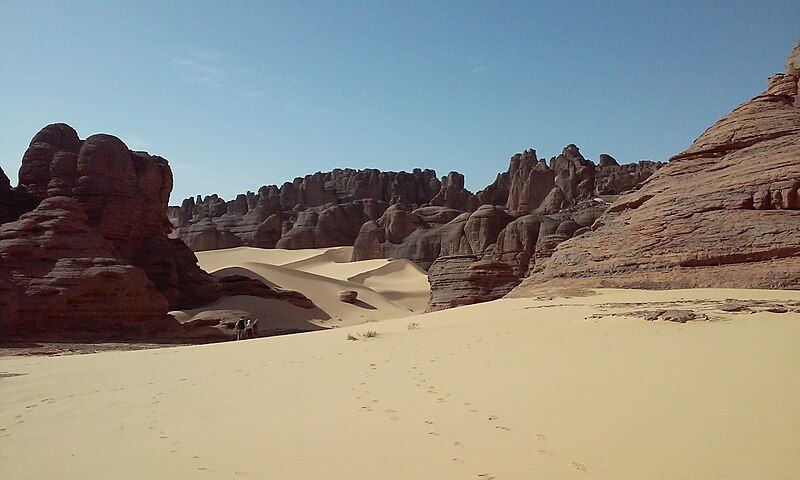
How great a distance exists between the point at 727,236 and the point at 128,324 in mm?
20563

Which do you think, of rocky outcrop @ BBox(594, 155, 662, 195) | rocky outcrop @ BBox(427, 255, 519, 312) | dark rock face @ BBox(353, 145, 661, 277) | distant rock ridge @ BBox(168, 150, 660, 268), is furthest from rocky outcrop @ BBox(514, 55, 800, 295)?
rocky outcrop @ BBox(594, 155, 662, 195)

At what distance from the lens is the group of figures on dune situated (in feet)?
45.4

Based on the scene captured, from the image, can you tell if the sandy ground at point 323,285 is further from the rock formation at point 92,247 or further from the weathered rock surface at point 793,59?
the weathered rock surface at point 793,59

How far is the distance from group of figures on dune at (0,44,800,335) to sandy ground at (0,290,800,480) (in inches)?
174

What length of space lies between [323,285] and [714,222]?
1239 inches

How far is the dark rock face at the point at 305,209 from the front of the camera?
72812 millimetres

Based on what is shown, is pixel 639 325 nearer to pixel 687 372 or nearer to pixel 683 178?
pixel 687 372

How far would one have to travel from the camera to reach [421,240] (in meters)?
57.7

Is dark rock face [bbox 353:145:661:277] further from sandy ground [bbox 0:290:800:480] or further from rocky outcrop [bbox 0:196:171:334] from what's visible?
sandy ground [bbox 0:290:800:480]

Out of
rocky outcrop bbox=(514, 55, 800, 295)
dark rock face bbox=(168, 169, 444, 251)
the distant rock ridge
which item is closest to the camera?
rocky outcrop bbox=(514, 55, 800, 295)

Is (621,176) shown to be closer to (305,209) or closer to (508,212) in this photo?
(508,212)

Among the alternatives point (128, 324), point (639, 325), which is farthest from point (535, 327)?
point (128, 324)

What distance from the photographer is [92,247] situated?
2295 cm

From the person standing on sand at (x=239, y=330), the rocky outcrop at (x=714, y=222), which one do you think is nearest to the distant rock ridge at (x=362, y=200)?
the rocky outcrop at (x=714, y=222)
